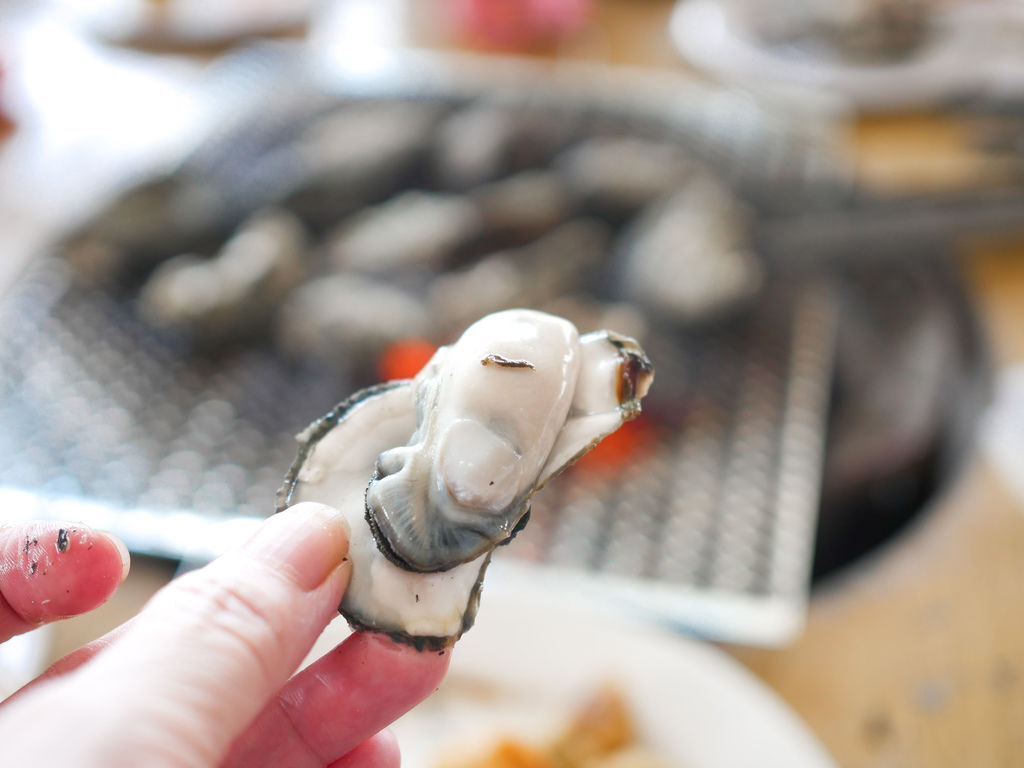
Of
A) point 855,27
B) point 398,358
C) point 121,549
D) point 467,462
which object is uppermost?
point 467,462

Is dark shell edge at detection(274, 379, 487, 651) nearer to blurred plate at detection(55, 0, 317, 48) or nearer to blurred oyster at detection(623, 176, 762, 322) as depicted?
blurred oyster at detection(623, 176, 762, 322)

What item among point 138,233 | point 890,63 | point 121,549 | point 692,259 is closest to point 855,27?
point 890,63

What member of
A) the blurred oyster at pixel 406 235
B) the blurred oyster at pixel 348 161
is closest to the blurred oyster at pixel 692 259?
the blurred oyster at pixel 406 235

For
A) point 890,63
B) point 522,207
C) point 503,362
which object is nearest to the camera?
point 503,362

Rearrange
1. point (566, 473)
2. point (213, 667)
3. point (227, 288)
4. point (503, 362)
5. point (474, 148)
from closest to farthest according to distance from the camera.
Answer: point (213, 667) < point (503, 362) < point (566, 473) < point (227, 288) < point (474, 148)

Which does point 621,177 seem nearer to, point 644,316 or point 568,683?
point 644,316
